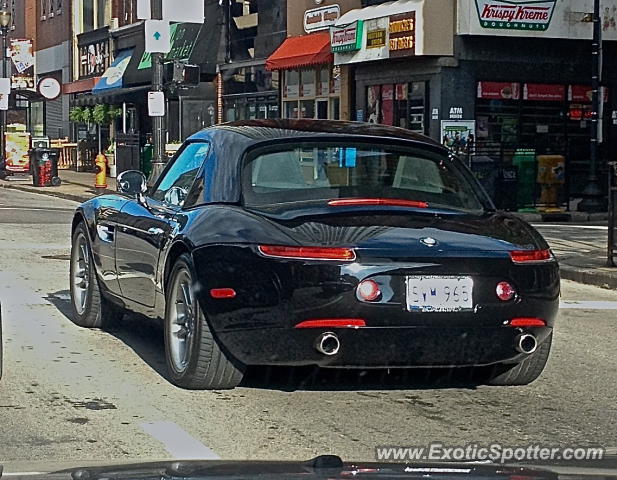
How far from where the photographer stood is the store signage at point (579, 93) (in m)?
27.2

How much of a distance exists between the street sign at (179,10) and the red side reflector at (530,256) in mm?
20172

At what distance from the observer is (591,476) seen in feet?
10.5

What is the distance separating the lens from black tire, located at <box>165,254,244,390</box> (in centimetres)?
653

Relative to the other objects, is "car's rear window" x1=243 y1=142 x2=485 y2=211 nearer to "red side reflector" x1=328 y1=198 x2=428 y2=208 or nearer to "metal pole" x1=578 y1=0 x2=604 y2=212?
"red side reflector" x1=328 y1=198 x2=428 y2=208

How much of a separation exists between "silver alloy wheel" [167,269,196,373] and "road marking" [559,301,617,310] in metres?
5.01

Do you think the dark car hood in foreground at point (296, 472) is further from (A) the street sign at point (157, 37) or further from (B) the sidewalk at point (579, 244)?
(A) the street sign at point (157, 37)

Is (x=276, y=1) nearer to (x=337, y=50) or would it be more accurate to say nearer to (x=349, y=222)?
(x=337, y=50)

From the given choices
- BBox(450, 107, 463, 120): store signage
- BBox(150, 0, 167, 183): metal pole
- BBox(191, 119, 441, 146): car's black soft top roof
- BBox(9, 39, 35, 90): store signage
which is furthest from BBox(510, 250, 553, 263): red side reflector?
BBox(9, 39, 35, 90): store signage

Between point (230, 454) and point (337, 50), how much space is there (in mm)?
22655

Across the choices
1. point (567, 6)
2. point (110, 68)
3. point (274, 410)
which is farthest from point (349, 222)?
point (110, 68)

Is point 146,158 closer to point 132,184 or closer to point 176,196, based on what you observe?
point 132,184

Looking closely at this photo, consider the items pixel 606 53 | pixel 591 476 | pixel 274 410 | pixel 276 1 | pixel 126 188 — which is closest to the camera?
pixel 591 476

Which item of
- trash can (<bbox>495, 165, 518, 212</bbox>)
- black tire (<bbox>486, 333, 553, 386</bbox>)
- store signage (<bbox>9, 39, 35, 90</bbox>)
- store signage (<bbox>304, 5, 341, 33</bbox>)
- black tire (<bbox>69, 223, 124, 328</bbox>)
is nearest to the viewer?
black tire (<bbox>486, 333, 553, 386</bbox>)

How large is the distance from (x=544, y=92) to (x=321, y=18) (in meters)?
5.93
